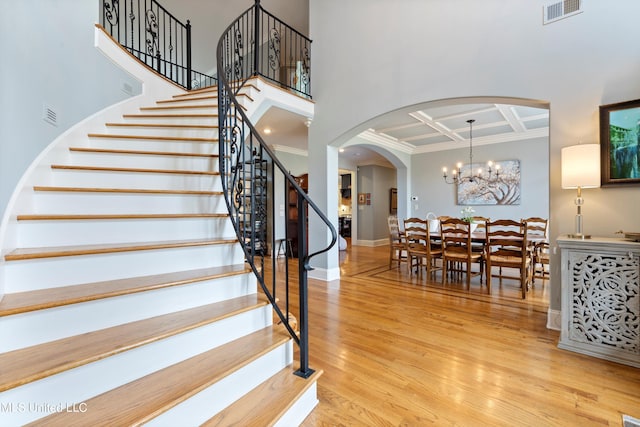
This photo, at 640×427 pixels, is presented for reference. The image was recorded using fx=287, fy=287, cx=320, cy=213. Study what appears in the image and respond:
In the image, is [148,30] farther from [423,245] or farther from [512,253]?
[512,253]

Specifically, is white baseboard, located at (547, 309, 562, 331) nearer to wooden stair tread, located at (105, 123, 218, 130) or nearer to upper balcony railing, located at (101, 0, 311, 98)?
wooden stair tread, located at (105, 123, 218, 130)

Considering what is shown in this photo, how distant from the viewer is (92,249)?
5.27 feet

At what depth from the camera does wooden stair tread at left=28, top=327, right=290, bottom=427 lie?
3.29 feet

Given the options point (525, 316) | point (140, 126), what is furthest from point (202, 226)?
point (525, 316)

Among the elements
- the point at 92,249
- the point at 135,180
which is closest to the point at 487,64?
the point at 135,180

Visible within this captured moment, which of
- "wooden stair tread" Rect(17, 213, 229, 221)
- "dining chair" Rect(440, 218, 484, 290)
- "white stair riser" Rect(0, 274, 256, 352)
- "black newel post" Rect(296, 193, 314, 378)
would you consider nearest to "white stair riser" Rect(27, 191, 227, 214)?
"wooden stair tread" Rect(17, 213, 229, 221)

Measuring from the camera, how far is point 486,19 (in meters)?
3.24

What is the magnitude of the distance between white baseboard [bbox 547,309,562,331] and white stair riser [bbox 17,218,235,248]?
3071 mm

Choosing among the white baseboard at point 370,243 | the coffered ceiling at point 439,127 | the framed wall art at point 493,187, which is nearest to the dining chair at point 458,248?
the coffered ceiling at point 439,127

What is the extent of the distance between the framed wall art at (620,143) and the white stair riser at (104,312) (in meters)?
3.26

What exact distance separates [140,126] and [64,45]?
0.85m

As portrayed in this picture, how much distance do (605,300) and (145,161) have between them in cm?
394

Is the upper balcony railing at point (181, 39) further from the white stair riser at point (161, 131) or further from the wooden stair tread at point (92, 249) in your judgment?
the wooden stair tread at point (92, 249)

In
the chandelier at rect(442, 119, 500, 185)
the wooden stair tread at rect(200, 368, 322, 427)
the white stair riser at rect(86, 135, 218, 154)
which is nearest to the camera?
the wooden stair tread at rect(200, 368, 322, 427)
